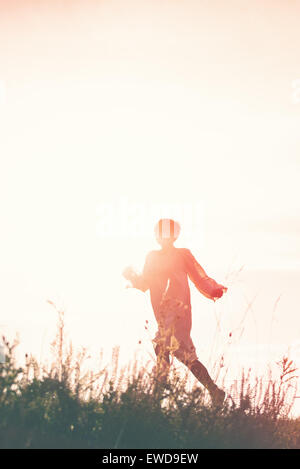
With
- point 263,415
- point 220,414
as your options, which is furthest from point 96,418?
point 263,415

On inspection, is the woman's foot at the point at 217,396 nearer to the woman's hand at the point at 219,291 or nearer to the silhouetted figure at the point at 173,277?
the silhouetted figure at the point at 173,277

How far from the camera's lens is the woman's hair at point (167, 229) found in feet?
24.8

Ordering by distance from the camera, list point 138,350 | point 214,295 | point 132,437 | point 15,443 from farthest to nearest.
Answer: point 214,295
point 138,350
point 132,437
point 15,443

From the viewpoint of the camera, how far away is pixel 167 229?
759cm

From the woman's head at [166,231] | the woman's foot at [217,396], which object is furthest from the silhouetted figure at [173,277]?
the woman's foot at [217,396]

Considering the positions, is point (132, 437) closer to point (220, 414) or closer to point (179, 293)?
point (220, 414)

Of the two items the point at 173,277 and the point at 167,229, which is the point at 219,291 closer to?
the point at 173,277

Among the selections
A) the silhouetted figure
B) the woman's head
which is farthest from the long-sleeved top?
the woman's head

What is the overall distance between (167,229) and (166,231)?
1.1 inches

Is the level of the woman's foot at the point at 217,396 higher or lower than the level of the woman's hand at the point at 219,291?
lower

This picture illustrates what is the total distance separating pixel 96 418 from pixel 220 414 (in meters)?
1.31

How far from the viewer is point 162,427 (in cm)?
566

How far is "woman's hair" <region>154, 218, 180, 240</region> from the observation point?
298 inches

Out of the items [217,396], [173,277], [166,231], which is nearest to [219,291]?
[173,277]
